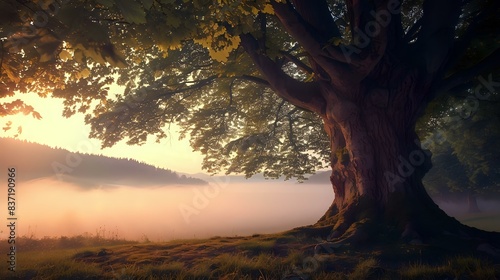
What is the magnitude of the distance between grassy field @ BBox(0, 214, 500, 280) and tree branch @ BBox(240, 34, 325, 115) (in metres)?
4.25

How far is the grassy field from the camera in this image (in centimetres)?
588

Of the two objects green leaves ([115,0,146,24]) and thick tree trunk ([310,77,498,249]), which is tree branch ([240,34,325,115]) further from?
green leaves ([115,0,146,24])

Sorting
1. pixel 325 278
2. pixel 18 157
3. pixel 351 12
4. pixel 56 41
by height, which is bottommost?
pixel 325 278

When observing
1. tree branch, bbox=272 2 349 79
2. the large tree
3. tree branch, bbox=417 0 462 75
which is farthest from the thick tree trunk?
tree branch, bbox=272 2 349 79

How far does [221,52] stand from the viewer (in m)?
6.94

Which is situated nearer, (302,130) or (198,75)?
(198,75)

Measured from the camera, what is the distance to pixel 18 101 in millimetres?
8180

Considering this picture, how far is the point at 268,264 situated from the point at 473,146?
3168cm

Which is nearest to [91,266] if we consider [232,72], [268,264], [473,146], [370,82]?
[268,264]

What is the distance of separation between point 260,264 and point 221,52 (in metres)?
4.42

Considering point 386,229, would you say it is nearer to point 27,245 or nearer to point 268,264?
point 268,264

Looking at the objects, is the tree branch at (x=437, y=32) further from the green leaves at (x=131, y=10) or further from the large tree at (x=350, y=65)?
the green leaves at (x=131, y=10)

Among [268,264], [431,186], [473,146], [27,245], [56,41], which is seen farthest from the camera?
[431,186]

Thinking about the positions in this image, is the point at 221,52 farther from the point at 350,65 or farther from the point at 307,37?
the point at 350,65
